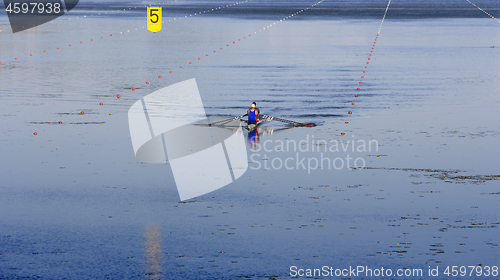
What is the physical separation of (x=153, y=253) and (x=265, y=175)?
7.07m

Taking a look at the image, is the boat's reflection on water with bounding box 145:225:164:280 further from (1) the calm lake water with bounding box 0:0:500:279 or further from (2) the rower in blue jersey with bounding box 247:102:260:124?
(2) the rower in blue jersey with bounding box 247:102:260:124

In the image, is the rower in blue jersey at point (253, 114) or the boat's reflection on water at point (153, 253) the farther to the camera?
the rower in blue jersey at point (253, 114)

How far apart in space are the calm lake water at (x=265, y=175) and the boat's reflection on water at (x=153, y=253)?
0.20 ft

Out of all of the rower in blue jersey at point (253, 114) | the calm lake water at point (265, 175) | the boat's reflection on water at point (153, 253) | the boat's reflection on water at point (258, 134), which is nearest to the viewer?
the boat's reflection on water at point (153, 253)

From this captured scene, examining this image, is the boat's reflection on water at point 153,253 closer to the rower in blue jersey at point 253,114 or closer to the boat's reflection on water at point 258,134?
the boat's reflection on water at point 258,134

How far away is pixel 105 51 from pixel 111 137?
3190 centimetres

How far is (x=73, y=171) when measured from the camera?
71.7 feet

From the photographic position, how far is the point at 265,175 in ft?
71.1

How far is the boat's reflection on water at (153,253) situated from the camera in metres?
14.1

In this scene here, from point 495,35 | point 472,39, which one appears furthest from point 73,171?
point 495,35

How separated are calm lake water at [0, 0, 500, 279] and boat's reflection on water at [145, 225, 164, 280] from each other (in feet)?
0.20

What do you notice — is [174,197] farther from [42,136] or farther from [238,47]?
[238,47]

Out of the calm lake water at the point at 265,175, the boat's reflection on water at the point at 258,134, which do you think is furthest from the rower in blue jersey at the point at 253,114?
the calm lake water at the point at 265,175

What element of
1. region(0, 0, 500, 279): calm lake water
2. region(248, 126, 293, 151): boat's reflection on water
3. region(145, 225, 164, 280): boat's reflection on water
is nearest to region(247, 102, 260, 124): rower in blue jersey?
region(248, 126, 293, 151): boat's reflection on water
